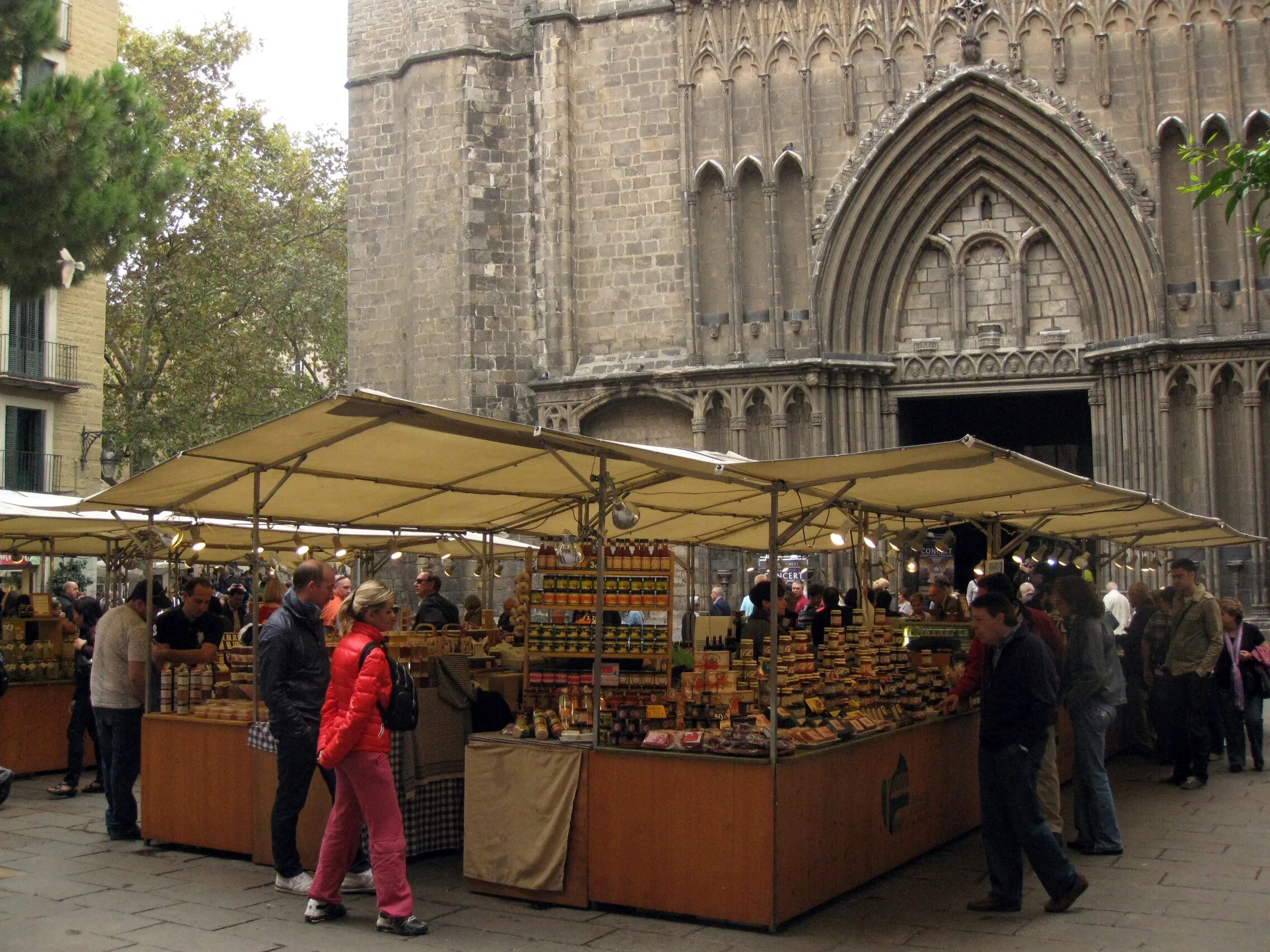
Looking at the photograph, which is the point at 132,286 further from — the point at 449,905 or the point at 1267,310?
the point at 449,905

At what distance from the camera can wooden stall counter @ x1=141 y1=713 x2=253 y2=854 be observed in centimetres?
788

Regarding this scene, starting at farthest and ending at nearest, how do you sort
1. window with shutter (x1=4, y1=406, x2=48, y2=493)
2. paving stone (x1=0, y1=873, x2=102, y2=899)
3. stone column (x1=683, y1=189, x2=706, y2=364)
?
window with shutter (x1=4, y1=406, x2=48, y2=493) → stone column (x1=683, y1=189, x2=706, y2=364) → paving stone (x1=0, y1=873, x2=102, y2=899)

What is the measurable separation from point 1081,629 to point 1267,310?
11.9 m

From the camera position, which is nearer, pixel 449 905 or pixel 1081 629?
pixel 449 905

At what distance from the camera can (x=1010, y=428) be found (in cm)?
2384

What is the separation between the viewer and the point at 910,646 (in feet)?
33.6

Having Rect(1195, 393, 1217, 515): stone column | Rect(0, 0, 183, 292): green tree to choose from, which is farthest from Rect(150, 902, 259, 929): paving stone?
Rect(1195, 393, 1217, 515): stone column

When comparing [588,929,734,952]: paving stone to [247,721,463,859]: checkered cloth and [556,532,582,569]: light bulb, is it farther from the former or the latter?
[556,532,582,569]: light bulb

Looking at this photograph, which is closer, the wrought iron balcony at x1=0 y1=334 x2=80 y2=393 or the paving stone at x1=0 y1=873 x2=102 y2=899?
the paving stone at x1=0 y1=873 x2=102 y2=899

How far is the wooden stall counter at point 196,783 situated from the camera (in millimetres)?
7875

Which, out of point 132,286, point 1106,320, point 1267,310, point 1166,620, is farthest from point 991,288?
point 132,286

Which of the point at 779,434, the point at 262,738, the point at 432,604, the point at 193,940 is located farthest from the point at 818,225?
the point at 193,940

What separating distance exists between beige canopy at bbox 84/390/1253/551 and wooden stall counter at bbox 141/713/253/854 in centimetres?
143

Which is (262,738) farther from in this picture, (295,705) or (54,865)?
(54,865)
